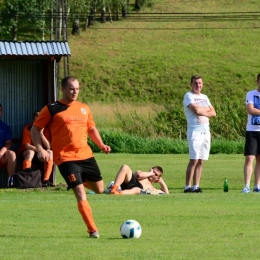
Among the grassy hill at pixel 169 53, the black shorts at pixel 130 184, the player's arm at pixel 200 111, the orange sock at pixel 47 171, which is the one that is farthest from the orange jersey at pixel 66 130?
the grassy hill at pixel 169 53

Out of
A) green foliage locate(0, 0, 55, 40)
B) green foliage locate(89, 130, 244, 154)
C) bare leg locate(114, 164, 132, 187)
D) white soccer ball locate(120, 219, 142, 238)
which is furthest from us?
green foliage locate(0, 0, 55, 40)

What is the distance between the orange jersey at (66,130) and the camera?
32.5 ft

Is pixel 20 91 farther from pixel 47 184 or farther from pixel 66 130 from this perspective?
pixel 66 130

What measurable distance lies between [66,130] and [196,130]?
614 cm

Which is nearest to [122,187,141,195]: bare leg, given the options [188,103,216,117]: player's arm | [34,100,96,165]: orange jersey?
[188,103,216,117]: player's arm

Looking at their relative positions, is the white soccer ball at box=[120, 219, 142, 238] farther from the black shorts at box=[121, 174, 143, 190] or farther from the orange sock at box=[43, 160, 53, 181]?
the orange sock at box=[43, 160, 53, 181]

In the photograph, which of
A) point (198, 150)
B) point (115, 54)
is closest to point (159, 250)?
point (198, 150)

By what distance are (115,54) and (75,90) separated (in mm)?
74867

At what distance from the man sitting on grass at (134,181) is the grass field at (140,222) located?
33 centimetres

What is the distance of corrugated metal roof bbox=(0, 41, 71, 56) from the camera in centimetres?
1738

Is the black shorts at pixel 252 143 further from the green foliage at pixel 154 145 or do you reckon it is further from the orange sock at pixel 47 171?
the green foliage at pixel 154 145

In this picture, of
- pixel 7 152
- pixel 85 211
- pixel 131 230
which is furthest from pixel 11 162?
pixel 131 230

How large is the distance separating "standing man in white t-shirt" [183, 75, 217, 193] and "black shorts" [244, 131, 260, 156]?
2.41ft

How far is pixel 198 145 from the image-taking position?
1559 centimetres
